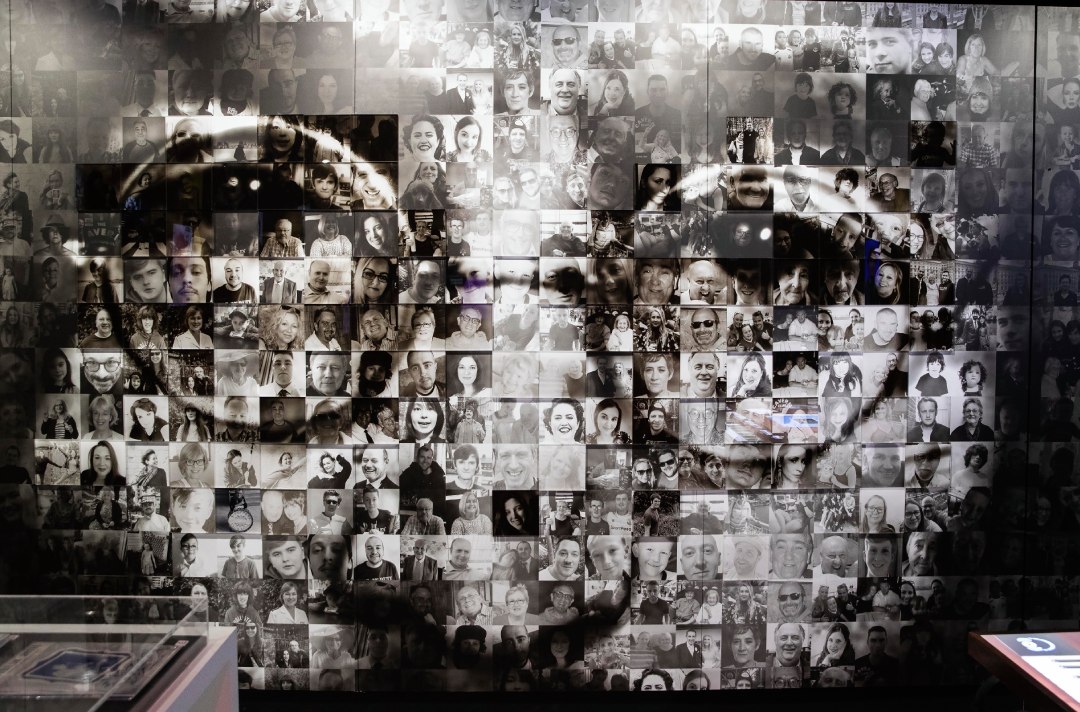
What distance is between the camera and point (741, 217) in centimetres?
259

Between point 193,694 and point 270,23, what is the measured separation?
7.62ft

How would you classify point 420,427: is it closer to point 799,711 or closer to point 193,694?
point 193,694

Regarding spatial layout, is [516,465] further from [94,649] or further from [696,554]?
[94,649]

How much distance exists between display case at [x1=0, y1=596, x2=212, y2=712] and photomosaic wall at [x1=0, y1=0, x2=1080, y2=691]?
99 centimetres

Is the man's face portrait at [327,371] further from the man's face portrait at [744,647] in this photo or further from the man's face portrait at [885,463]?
the man's face portrait at [885,463]

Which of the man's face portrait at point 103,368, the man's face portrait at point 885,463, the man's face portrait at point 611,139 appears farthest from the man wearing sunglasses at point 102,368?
the man's face portrait at point 885,463

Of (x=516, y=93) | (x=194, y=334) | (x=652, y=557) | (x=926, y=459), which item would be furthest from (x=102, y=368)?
(x=926, y=459)

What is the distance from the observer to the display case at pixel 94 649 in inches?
51.1

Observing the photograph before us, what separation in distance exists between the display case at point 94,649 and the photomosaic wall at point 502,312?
38.9 inches

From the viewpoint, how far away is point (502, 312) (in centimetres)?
259

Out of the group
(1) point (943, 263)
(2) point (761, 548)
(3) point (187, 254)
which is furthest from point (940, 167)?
(3) point (187, 254)

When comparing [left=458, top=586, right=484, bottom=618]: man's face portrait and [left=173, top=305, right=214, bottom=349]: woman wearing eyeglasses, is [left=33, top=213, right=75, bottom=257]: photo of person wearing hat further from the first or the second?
[left=458, top=586, right=484, bottom=618]: man's face portrait

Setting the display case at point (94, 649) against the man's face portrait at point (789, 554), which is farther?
the man's face portrait at point (789, 554)

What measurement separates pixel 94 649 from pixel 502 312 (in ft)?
5.34
